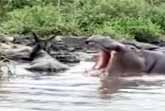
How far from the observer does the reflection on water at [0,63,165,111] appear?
867cm

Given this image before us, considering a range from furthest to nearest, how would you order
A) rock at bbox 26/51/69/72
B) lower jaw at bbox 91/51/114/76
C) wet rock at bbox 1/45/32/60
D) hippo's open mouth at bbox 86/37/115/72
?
wet rock at bbox 1/45/32/60 < rock at bbox 26/51/69/72 < hippo's open mouth at bbox 86/37/115/72 < lower jaw at bbox 91/51/114/76

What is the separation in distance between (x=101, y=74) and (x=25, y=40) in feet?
23.0

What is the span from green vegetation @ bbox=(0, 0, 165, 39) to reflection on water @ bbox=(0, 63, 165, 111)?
27.1 ft

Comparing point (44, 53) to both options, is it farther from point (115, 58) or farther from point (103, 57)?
point (115, 58)

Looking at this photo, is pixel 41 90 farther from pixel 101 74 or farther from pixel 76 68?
pixel 76 68

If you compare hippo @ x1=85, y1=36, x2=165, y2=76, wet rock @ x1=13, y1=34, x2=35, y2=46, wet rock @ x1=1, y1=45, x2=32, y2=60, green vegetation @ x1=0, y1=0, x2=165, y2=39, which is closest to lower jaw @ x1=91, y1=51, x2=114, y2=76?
hippo @ x1=85, y1=36, x2=165, y2=76

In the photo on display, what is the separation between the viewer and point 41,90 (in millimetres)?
10570

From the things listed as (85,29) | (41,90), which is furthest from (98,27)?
(41,90)

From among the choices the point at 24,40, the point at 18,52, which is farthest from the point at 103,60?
the point at 24,40

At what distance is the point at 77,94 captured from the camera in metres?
10.1

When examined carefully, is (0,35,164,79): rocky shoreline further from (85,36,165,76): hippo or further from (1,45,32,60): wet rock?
(85,36,165,76): hippo

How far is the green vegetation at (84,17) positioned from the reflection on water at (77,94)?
827cm

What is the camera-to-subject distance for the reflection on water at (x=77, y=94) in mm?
8672

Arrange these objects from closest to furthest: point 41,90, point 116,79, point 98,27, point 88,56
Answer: point 41,90, point 116,79, point 88,56, point 98,27
